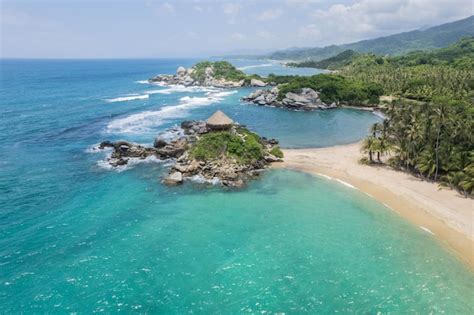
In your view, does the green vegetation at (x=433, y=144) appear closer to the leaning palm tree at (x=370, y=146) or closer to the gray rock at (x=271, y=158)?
the leaning palm tree at (x=370, y=146)

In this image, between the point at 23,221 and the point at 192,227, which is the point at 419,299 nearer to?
the point at 192,227

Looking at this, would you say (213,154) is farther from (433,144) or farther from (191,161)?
(433,144)

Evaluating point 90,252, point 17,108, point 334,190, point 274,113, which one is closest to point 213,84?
point 274,113

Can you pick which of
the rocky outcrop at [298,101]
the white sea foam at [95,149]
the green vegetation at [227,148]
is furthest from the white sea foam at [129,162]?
the rocky outcrop at [298,101]

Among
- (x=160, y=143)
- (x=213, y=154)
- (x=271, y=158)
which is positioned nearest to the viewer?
(x=213, y=154)

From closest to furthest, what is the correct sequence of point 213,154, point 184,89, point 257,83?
point 213,154 < point 184,89 < point 257,83

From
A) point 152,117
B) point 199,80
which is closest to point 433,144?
point 152,117

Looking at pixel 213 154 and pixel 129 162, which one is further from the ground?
pixel 213 154

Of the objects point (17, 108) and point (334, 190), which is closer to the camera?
point (334, 190)
